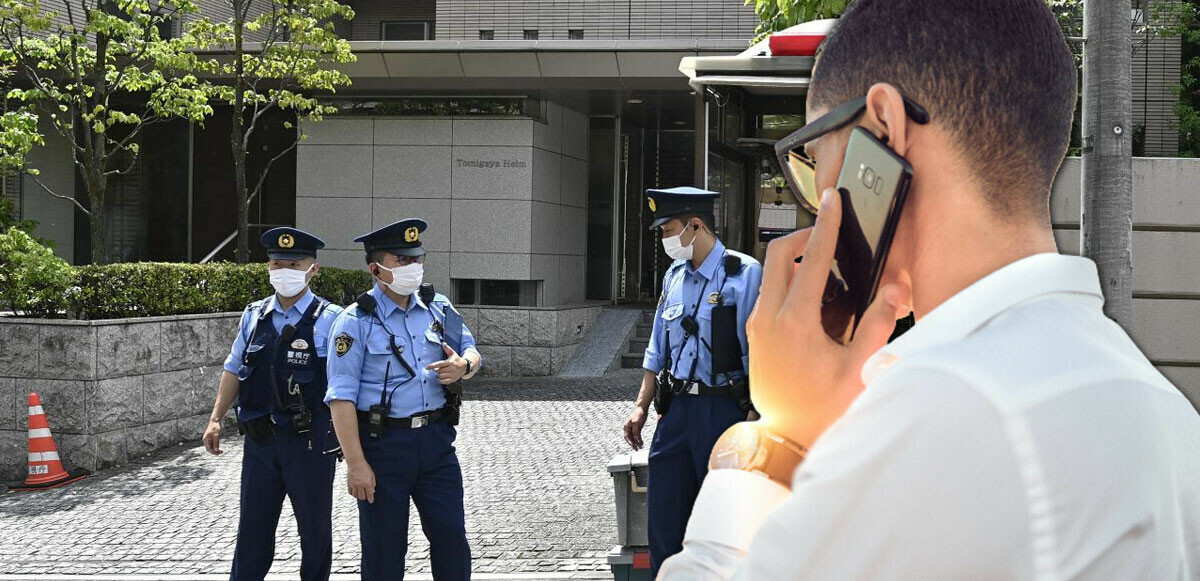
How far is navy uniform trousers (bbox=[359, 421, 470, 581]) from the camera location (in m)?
5.56

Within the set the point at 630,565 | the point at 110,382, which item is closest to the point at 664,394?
the point at 630,565

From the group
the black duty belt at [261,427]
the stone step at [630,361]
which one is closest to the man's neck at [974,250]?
the black duty belt at [261,427]

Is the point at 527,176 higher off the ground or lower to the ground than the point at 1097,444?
higher

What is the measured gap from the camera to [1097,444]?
2.71ft

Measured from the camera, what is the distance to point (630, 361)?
17.5 meters

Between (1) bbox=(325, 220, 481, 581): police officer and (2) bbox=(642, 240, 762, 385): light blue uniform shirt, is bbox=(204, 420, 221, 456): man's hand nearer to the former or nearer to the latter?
(1) bbox=(325, 220, 481, 581): police officer

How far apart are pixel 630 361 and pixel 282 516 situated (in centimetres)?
931

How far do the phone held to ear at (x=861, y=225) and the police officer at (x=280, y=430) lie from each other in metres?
5.38

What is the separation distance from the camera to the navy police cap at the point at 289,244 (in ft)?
22.8

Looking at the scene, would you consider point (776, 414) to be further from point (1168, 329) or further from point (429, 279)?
point (429, 279)

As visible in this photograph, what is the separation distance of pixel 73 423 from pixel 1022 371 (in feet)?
33.7

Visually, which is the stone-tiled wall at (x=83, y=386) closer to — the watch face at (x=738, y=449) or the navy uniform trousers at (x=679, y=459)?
the navy uniform trousers at (x=679, y=459)

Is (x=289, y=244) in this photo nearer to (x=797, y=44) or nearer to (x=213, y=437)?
(x=213, y=437)

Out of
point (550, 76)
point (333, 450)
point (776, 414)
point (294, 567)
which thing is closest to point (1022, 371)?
point (776, 414)
